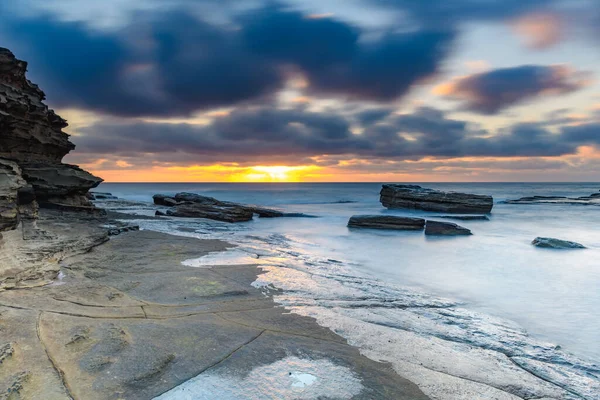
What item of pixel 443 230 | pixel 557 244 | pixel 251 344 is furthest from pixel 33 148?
pixel 557 244

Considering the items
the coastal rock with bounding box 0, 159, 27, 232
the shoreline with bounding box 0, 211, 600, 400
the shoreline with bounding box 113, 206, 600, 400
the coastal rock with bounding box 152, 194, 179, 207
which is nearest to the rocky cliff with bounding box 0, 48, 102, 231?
the coastal rock with bounding box 0, 159, 27, 232

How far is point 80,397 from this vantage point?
259cm

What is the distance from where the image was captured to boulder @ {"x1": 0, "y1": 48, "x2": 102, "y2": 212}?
10305 mm

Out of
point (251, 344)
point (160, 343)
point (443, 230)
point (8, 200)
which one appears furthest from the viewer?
point (443, 230)

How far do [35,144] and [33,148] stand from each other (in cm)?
17

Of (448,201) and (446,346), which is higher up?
(448,201)

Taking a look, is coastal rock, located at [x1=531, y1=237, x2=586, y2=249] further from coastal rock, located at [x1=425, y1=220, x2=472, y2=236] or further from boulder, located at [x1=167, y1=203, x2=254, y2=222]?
boulder, located at [x1=167, y1=203, x2=254, y2=222]

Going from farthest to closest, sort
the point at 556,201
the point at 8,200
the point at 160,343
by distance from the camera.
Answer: the point at 556,201 → the point at 8,200 → the point at 160,343

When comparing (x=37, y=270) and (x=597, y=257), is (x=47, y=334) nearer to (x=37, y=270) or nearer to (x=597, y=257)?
(x=37, y=270)

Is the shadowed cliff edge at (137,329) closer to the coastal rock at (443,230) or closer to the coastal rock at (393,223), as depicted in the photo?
the coastal rock at (443,230)

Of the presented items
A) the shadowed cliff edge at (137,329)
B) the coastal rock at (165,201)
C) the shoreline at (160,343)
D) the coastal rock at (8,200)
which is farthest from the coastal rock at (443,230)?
the coastal rock at (165,201)

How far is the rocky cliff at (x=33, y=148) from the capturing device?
9.82m

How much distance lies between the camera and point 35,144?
1190 cm

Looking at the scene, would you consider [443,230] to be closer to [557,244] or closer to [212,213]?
[557,244]
